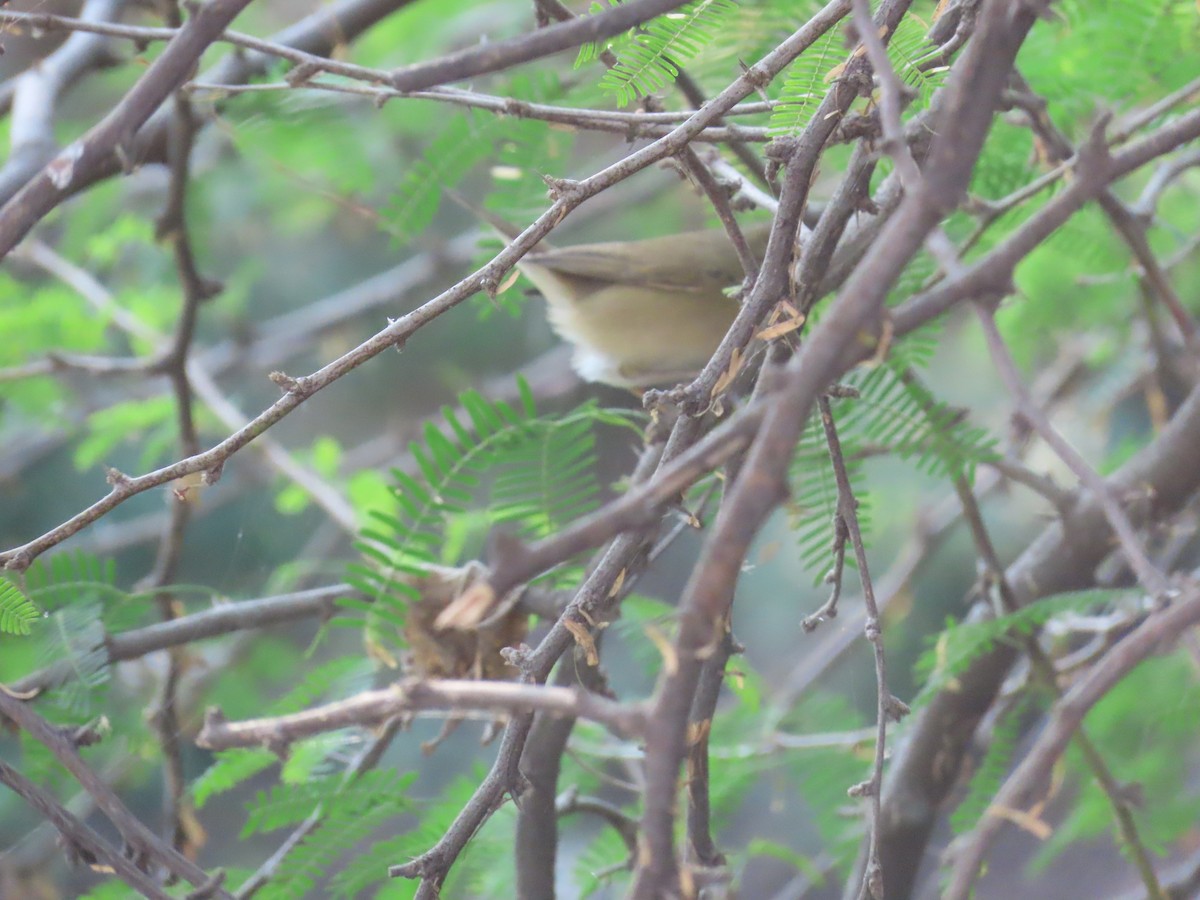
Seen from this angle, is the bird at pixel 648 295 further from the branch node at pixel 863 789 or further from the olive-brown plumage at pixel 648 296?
the branch node at pixel 863 789

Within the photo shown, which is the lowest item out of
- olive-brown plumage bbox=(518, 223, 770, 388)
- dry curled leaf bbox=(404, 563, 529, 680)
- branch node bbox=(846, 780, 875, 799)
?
branch node bbox=(846, 780, 875, 799)

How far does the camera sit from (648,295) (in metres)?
3.48

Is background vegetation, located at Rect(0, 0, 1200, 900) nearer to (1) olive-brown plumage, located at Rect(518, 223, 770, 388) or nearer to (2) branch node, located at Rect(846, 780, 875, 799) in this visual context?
Answer: (2) branch node, located at Rect(846, 780, 875, 799)

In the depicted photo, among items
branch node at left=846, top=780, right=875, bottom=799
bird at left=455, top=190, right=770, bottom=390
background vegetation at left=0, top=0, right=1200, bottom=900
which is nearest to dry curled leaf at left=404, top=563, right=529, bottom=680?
background vegetation at left=0, top=0, right=1200, bottom=900

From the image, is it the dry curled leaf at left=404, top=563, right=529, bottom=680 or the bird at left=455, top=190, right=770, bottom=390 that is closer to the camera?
the dry curled leaf at left=404, top=563, right=529, bottom=680

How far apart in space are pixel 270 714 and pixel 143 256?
3.42 meters

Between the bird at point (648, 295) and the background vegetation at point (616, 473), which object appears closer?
the background vegetation at point (616, 473)

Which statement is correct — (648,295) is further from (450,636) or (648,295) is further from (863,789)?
(863,789)

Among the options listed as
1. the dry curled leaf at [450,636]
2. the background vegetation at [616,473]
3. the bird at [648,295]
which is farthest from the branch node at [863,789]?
the bird at [648,295]

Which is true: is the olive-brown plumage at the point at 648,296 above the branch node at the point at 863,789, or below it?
above

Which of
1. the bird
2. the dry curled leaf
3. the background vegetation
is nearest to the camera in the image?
the background vegetation

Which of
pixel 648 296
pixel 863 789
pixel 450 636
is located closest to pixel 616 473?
pixel 648 296

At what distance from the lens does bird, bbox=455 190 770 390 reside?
3.39 m

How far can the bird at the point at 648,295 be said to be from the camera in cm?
339
